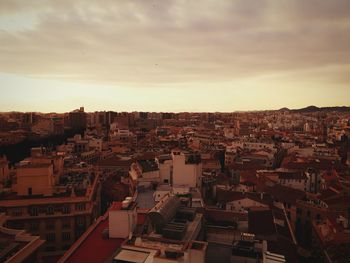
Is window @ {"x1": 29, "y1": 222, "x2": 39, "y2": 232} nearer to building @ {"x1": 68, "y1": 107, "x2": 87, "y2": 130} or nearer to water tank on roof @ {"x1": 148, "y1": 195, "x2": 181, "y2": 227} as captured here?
water tank on roof @ {"x1": 148, "y1": 195, "x2": 181, "y2": 227}

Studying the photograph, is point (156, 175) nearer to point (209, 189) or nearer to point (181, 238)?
point (209, 189)

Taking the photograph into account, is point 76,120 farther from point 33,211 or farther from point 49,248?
point 49,248

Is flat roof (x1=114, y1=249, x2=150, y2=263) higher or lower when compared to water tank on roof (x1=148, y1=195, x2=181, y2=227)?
lower

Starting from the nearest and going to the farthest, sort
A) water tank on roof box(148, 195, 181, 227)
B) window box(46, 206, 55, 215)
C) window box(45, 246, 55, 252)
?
1. water tank on roof box(148, 195, 181, 227)
2. window box(45, 246, 55, 252)
3. window box(46, 206, 55, 215)

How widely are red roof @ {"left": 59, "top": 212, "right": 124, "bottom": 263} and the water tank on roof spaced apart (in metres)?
2.58

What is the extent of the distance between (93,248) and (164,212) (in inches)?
151

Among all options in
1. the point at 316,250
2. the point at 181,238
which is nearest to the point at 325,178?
the point at 316,250

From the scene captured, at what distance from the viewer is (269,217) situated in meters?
19.8

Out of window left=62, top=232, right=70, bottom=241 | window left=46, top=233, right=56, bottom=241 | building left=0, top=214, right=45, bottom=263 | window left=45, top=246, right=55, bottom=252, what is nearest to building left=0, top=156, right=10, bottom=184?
window left=46, top=233, right=56, bottom=241

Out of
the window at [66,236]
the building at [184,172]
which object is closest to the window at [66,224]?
the window at [66,236]

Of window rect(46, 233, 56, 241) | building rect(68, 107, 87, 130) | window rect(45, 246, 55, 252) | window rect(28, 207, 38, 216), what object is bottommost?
window rect(45, 246, 55, 252)

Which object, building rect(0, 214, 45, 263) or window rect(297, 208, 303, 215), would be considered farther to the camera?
window rect(297, 208, 303, 215)

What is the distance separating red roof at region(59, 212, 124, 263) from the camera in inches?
511

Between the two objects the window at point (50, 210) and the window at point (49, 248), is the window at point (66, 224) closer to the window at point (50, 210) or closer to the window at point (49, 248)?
the window at point (50, 210)
